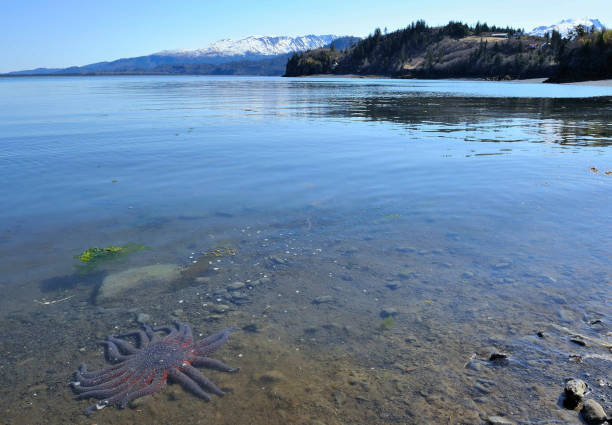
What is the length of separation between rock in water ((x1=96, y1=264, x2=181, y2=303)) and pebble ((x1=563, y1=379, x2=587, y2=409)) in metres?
6.09

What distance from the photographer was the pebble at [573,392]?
4230 millimetres

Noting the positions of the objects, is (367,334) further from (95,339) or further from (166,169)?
(166,169)

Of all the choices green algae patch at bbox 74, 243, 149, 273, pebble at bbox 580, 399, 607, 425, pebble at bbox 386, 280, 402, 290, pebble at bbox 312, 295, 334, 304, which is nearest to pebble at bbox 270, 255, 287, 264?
pebble at bbox 312, 295, 334, 304

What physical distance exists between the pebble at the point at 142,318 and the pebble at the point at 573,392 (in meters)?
5.61

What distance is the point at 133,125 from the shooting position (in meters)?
27.8

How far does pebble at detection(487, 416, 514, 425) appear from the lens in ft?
13.5

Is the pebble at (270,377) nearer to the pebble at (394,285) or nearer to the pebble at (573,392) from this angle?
the pebble at (394,285)

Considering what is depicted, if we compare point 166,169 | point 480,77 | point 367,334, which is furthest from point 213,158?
point 480,77

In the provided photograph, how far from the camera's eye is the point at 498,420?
4.14 m

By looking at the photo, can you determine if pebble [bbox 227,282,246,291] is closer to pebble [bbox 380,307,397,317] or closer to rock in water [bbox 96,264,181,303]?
rock in water [bbox 96,264,181,303]

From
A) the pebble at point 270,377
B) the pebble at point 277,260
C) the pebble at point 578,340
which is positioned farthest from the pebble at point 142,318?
the pebble at point 578,340

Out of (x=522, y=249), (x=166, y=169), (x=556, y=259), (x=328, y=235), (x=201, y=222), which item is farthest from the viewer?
(x=166, y=169)

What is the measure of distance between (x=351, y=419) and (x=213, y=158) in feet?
49.0

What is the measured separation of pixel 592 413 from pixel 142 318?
232 inches
